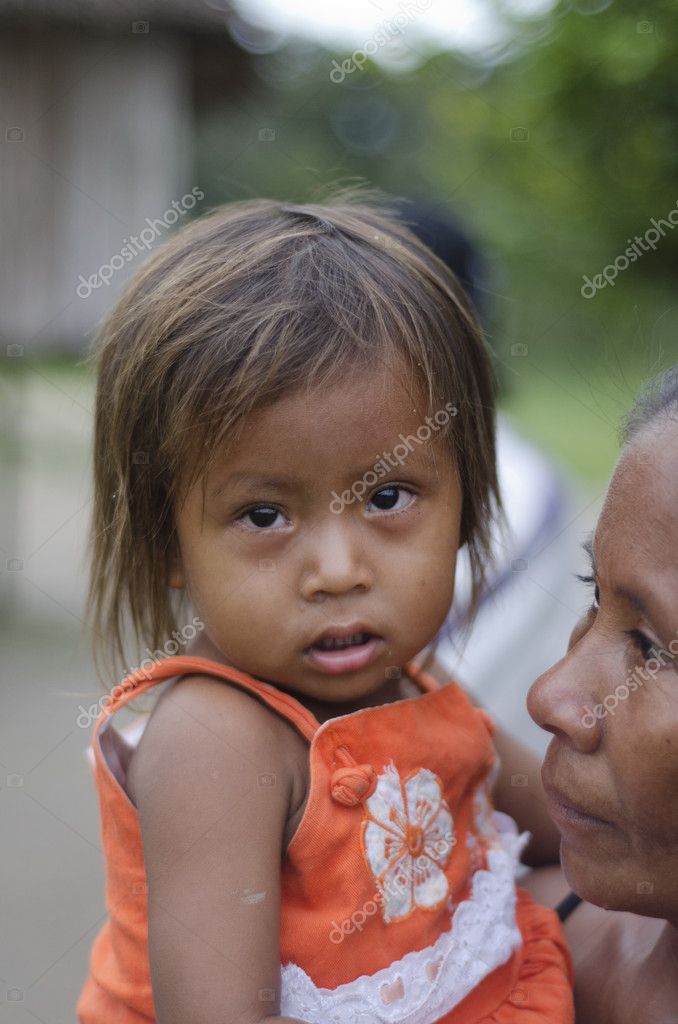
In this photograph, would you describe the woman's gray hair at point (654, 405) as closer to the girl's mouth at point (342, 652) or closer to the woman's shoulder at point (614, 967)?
the girl's mouth at point (342, 652)

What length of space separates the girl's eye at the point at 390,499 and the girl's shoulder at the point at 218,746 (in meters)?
0.33

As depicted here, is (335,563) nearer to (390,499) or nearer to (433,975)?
(390,499)

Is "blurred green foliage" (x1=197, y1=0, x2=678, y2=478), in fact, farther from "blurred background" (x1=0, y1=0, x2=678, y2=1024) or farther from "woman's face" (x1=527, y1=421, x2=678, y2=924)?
"woman's face" (x1=527, y1=421, x2=678, y2=924)

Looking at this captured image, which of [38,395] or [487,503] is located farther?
[38,395]

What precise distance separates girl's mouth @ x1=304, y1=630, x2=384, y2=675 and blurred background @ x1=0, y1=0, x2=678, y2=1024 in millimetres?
542

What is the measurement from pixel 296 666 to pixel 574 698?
0.41 metres

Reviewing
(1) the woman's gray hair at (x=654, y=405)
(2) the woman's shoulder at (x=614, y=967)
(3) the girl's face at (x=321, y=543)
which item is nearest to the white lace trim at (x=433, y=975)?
(2) the woman's shoulder at (x=614, y=967)

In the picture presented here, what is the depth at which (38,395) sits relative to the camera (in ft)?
29.3

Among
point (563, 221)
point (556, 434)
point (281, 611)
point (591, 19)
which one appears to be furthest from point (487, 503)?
point (563, 221)

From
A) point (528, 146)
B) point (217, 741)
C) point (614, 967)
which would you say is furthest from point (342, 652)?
point (528, 146)

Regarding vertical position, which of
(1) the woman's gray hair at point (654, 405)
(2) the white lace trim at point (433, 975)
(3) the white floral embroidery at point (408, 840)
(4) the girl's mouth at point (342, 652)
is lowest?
(2) the white lace trim at point (433, 975)

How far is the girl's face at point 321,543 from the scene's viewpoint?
1.57 m

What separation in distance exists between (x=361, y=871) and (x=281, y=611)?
371mm

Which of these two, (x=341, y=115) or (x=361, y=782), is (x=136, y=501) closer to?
(x=361, y=782)
